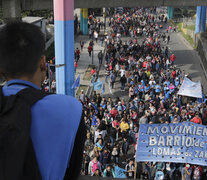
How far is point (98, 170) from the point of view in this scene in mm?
10031

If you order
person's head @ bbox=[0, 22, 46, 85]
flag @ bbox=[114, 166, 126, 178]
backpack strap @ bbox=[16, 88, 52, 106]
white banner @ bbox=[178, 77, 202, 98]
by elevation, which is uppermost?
person's head @ bbox=[0, 22, 46, 85]

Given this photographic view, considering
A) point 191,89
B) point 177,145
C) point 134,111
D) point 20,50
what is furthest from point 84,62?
point 20,50

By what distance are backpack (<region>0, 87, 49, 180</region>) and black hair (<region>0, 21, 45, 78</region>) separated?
17 centimetres

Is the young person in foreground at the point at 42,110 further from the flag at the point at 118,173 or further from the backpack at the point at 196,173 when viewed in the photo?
the backpack at the point at 196,173

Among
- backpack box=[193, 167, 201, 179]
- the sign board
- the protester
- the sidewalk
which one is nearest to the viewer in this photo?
the sign board

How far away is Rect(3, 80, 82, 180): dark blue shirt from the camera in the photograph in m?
1.30

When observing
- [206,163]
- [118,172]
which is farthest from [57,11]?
[206,163]

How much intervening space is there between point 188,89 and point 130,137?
18.6 ft

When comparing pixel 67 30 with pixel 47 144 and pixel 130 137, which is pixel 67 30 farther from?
pixel 47 144

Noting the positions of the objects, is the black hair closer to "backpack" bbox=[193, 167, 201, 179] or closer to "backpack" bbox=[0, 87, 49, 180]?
"backpack" bbox=[0, 87, 49, 180]

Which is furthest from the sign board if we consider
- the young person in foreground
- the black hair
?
the black hair

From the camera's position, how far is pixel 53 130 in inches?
52.1

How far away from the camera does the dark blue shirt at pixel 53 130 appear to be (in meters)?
1.30

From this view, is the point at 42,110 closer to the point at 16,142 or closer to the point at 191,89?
the point at 16,142
